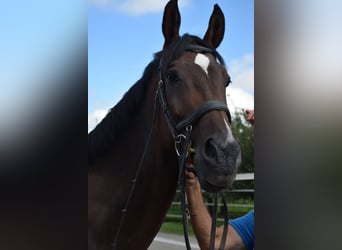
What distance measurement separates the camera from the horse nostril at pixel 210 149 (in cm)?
115

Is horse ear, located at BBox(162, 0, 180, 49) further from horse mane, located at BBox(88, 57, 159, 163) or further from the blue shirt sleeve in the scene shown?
the blue shirt sleeve

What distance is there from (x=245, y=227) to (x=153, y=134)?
0.56 meters

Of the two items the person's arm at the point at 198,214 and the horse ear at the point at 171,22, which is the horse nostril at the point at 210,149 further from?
the horse ear at the point at 171,22

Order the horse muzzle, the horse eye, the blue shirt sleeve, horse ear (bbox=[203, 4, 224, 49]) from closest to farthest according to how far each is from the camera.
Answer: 1. the horse muzzle
2. the horse eye
3. horse ear (bbox=[203, 4, 224, 49])
4. the blue shirt sleeve

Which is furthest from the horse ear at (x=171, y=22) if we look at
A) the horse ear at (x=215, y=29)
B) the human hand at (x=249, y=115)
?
the human hand at (x=249, y=115)

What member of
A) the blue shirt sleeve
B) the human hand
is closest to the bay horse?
the human hand

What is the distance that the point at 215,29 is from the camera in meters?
1.37

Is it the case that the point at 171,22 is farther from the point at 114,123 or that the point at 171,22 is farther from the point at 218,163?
the point at 218,163

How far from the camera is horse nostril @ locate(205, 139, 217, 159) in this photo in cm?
115

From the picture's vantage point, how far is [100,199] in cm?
132

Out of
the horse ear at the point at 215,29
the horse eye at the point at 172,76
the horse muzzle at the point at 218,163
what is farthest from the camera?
the horse ear at the point at 215,29

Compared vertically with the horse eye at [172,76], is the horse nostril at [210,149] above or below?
below

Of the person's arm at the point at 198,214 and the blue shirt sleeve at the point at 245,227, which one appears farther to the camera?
the blue shirt sleeve at the point at 245,227

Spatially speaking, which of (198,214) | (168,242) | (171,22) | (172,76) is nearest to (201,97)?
(172,76)
